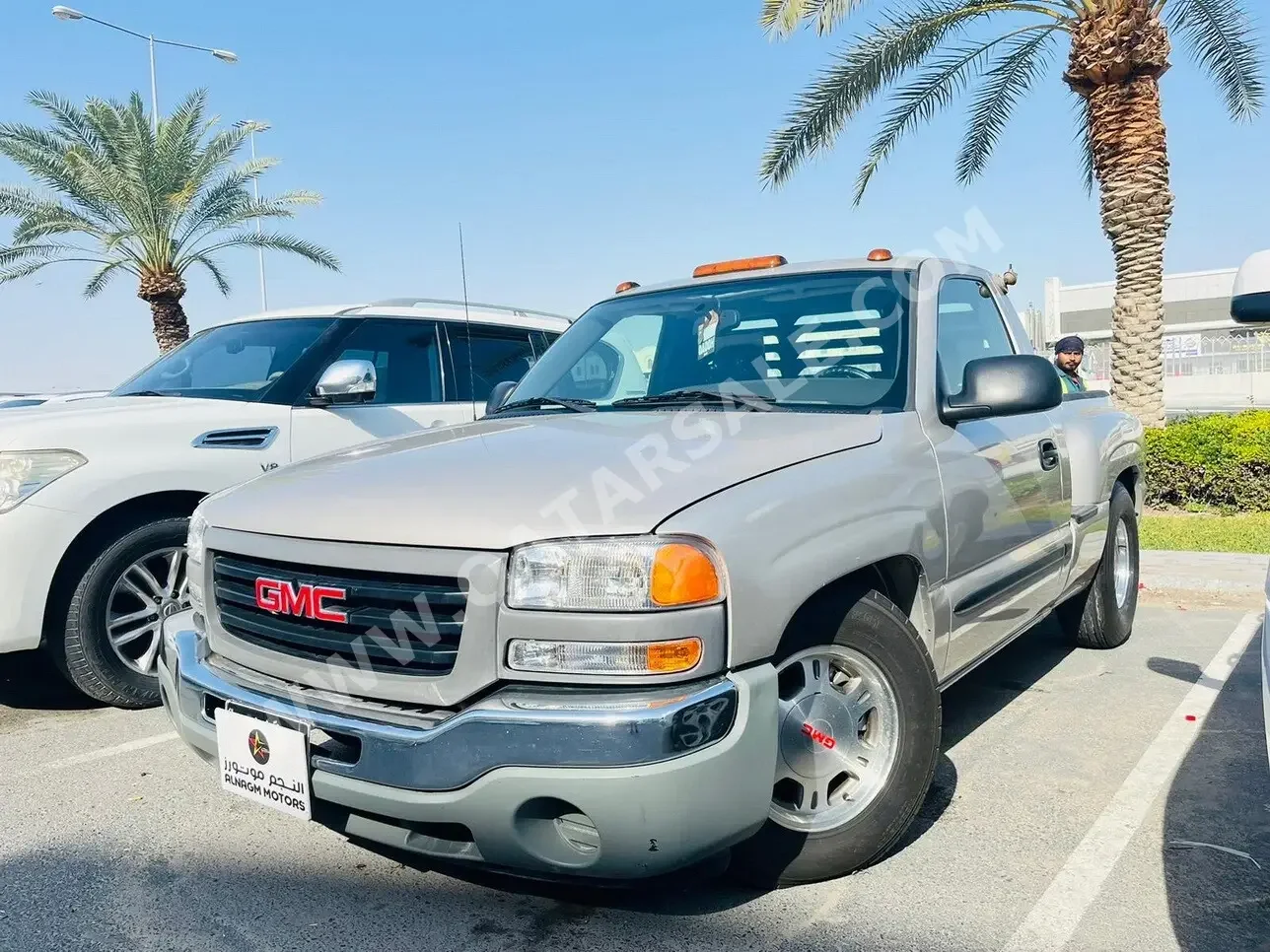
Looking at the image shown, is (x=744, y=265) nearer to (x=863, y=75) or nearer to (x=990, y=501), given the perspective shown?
(x=990, y=501)

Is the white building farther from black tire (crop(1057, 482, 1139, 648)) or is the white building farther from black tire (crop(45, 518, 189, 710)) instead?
black tire (crop(45, 518, 189, 710))

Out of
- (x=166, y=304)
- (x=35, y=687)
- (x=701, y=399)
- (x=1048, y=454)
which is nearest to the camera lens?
(x=701, y=399)

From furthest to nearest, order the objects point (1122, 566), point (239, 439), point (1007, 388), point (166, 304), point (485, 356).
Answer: point (166, 304), point (485, 356), point (1122, 566), point (239, 439), point (1007, 388)

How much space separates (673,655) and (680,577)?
0.56 feet

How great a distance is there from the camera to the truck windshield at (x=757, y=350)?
3.32 m

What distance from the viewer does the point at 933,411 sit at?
323 centimetres

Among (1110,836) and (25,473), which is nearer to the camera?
(1110,836)

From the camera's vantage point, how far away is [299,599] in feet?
8.32

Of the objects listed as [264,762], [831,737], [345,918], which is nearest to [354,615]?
[264,762]

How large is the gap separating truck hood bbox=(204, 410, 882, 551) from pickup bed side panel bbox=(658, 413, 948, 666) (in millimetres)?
56

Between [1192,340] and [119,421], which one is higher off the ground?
[119,421]

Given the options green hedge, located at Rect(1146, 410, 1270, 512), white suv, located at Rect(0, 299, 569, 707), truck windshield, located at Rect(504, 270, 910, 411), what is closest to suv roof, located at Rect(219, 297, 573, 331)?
white suv, located at Rect(0, 299, 569, 707)

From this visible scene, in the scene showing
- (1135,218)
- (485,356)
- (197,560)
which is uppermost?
(1135,218)

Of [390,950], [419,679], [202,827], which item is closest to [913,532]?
[419,679]
